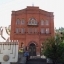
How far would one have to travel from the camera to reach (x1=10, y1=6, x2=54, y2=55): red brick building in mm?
42562

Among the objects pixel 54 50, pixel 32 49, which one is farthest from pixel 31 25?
pixel 54 50

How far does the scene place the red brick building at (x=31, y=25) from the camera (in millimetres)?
42562

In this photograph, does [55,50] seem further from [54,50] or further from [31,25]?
[31,25]

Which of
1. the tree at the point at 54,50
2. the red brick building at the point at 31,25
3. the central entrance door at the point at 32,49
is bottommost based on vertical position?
the central entrance door at the point at 32,49

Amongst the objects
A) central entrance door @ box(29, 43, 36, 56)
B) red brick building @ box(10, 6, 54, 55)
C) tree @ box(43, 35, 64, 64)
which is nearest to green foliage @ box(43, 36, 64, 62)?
tree @ box(43, 35, 64, 64)

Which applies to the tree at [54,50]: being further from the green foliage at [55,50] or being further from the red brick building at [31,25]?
the red brick building at [31,25]

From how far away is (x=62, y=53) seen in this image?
2542 cm

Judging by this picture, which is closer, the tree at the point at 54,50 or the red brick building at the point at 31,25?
the tree at the point at 54,50

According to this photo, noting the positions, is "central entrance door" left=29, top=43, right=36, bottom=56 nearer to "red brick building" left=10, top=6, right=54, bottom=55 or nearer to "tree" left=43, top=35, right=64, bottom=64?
"red brick building" left=10, top=6, right=54, bottom=55

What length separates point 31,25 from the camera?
42500 mm

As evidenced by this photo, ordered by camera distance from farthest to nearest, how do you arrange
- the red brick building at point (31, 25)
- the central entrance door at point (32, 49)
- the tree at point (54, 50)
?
1. the red brick building at point (31, 25)
2. the central entrance door at point (32, 49)
3. the tree at point (54, 50)

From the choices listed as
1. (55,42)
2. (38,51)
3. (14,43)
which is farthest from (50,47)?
(38,51)

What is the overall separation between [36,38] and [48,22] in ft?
12.9

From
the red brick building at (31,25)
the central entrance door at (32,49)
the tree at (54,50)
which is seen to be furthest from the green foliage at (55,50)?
the red brick building at (31,25)
